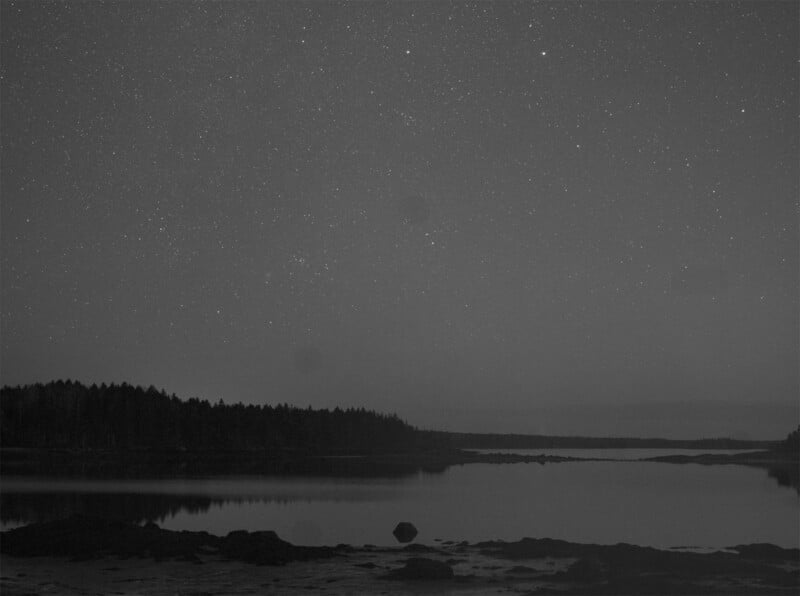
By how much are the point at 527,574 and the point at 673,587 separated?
4319 mm

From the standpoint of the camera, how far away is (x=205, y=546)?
100ft

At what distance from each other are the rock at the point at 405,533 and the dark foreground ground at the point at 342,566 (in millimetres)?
4552

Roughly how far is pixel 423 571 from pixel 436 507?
2827cm

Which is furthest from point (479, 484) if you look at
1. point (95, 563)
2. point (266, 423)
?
point (266, 423)

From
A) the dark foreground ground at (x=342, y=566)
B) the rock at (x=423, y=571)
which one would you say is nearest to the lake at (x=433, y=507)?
the dark foreground ground at (x=342, y=566)

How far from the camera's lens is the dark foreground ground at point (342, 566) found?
2377 centimetres

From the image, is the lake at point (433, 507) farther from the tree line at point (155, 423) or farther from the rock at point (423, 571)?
the tree line at point (155, 423)

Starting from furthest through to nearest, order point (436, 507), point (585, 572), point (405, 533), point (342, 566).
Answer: point (436, 507) < point (405, 533) < point (342, 566) < point (585, 572)

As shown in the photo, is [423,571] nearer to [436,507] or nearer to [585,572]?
[585,572]

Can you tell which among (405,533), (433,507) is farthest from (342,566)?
(433,507)

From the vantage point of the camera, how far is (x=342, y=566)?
2744 centimetres

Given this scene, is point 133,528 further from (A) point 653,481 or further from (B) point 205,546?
(A) point 653,481

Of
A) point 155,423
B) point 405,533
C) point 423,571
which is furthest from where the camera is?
point 155,423

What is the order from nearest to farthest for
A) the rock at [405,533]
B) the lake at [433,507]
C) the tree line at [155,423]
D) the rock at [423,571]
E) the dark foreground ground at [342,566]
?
1. the dark foreground ground at [342,566]
2. the rock at [423,571]
3. the rock at [405,533]
4. the lake at [433,507]
5. the tree line at [155,423]
